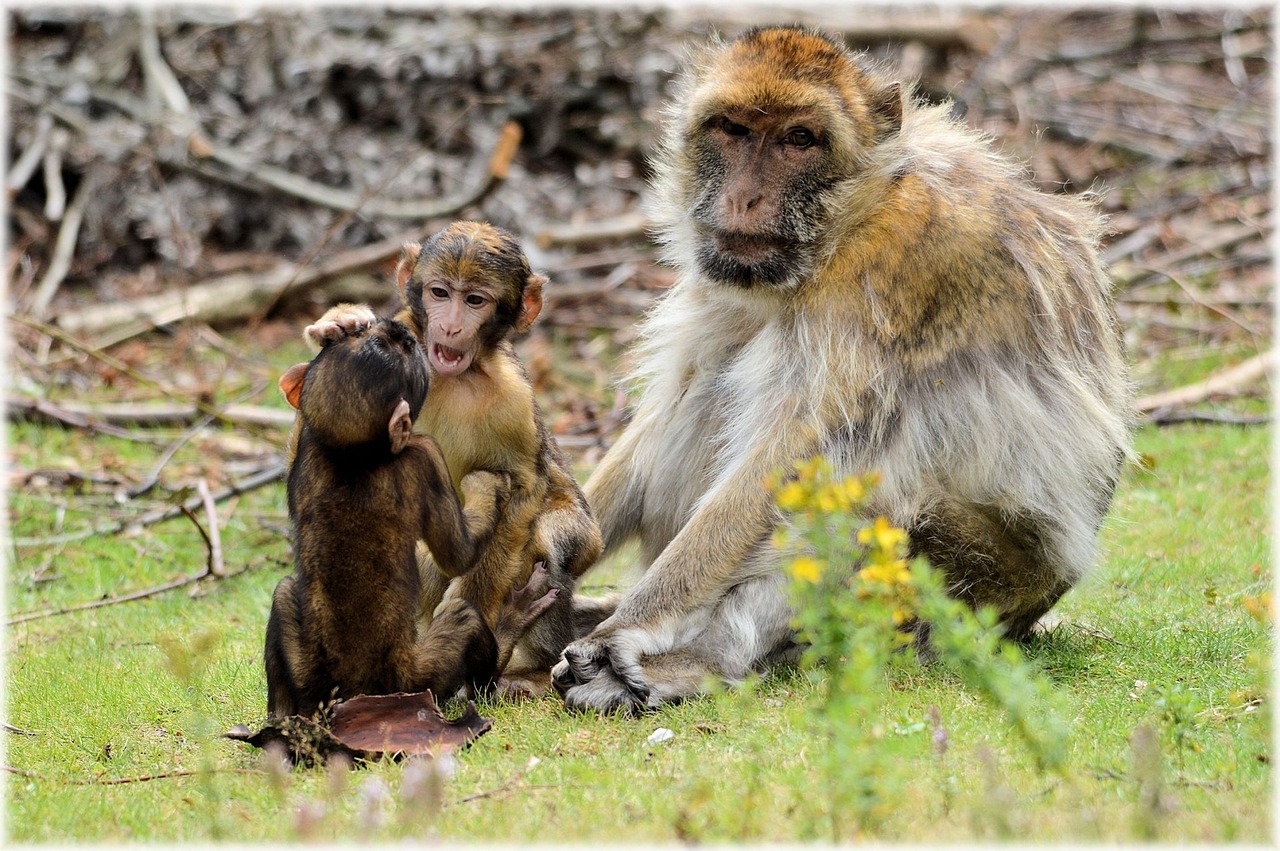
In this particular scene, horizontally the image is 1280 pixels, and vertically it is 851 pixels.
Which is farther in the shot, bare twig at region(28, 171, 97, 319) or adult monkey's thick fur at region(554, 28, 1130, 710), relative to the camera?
bare twig at region(28, 171, 97, 319)

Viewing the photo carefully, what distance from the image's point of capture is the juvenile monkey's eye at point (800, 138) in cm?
618

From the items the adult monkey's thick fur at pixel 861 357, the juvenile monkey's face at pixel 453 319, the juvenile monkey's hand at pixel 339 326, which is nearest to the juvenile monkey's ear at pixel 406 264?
the juvenile monkey's face at pixel 453 319

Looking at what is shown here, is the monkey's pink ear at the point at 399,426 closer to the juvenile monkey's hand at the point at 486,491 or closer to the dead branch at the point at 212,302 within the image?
the juvenile monkey's hand at the point at 486,491

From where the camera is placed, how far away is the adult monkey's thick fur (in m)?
6.08

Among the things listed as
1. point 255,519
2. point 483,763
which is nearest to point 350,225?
point 255,519

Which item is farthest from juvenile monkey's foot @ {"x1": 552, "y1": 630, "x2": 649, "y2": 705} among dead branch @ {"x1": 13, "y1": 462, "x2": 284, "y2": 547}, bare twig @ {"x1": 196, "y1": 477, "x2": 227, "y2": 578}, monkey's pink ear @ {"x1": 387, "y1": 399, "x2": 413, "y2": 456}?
dead branch @ {"x1": 13, "y1": 462, "x2": 284, "y2": 547}

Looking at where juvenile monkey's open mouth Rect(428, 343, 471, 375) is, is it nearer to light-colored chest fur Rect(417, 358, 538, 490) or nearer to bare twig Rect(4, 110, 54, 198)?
light-colored chest fur Rect(417, 358, 538, 490)

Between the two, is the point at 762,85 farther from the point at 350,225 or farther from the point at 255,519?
the point at 350,225

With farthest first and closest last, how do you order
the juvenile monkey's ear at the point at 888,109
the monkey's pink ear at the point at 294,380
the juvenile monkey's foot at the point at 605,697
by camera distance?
the juvenile monkey's ear at the point at 888,109
the monkey's pink ear at the point at 294,380
the juvenile monkey's foot at the point at 605,697

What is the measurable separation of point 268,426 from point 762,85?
6524mm

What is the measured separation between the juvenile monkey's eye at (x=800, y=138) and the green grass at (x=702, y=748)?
2.25 meters

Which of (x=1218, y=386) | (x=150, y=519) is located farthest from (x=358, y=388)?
(x=1218, y=386)

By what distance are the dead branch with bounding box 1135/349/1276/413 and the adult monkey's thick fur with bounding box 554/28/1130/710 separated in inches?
210

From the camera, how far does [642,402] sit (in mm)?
7312
